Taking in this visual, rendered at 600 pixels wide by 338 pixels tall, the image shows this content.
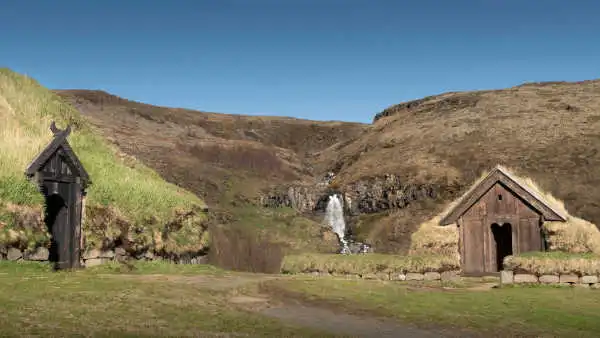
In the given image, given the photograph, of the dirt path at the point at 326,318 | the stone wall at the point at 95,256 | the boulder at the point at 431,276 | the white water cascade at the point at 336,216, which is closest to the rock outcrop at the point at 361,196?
the white water cascade at the point at 336,216

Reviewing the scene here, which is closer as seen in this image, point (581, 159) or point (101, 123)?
point (581, 159)

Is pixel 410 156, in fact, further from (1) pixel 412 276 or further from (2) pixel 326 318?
(2) pixel 326 318

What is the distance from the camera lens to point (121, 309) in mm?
12805

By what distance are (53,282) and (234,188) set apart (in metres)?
67.1

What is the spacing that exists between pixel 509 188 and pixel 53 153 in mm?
A: 18007

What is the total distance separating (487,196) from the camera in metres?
24.8

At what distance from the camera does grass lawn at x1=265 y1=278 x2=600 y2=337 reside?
1316 cm

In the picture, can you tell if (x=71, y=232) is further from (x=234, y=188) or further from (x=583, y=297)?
(x=234, y=188)

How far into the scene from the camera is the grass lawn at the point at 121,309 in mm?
10742

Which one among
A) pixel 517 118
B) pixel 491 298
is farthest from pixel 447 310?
pixel 517 118

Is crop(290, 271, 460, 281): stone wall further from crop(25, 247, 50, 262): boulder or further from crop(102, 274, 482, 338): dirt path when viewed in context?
crop(25, 247, 50, 262): boulder

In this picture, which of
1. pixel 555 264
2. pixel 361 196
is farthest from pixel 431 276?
pixel 361 196

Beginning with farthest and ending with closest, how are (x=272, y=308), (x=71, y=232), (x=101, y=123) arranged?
(x=101, y=123) < (x=71, y=232) < (x=272, y=308)

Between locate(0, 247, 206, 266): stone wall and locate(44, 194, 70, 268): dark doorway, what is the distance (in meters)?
1.01
